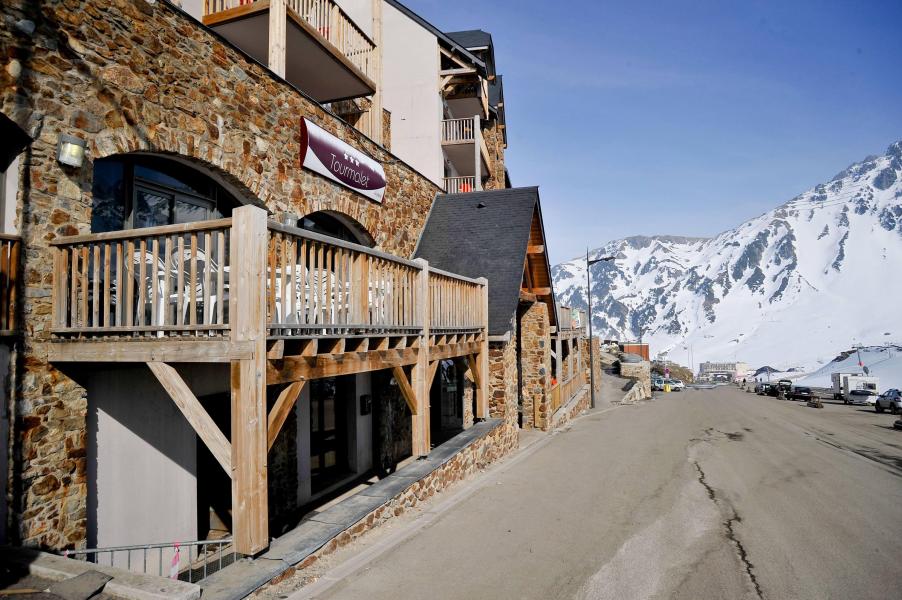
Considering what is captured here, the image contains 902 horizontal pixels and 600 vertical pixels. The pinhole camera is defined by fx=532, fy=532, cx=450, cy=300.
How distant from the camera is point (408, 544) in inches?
246

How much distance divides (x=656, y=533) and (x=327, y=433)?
6.39 metres

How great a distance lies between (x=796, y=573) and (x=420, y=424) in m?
5.00

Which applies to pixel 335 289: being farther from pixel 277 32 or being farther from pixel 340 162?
pixel 277 32

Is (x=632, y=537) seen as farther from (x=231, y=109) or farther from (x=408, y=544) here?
(x=231, y=109)

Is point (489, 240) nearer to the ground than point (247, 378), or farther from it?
farther from it

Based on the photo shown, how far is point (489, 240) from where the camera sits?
13.5 m

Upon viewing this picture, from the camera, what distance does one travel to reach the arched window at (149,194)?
20.3 ft

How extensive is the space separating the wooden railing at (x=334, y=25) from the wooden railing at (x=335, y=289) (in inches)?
212

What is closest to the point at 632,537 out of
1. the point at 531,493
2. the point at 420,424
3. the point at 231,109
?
the point at 531,493

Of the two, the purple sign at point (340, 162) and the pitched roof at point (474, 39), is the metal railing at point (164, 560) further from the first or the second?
the pitched roof at point (474, 39)

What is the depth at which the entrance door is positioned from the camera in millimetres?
10148

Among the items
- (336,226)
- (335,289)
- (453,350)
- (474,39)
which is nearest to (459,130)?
(474,39)

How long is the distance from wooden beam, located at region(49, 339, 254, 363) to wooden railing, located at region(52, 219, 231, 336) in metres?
0.12

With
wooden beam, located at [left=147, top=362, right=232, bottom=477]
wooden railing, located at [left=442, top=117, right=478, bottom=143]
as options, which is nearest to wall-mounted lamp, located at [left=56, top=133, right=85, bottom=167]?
wooden beam, located at [left=147, top=362, right=232, bottom=477]
